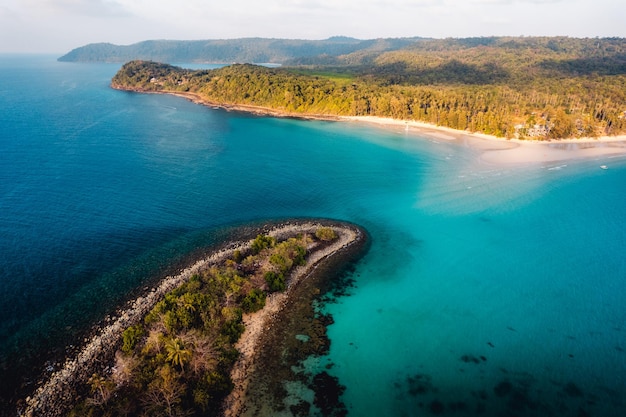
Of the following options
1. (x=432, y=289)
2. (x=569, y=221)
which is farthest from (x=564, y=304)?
(x=569, y=221)

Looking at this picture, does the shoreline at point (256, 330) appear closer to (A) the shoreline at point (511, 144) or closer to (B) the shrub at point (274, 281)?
(B) the shrub at point (274, 281)

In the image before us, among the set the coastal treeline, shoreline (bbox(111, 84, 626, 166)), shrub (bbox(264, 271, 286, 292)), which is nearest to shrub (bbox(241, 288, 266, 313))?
the coastal treeline

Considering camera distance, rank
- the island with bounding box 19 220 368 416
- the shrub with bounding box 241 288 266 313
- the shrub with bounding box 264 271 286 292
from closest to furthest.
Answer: the island with bounding box 19 220 368 416 < the shrub with bounding box 241 288 266 313 < the shrub with bounding box 264 271 286 292

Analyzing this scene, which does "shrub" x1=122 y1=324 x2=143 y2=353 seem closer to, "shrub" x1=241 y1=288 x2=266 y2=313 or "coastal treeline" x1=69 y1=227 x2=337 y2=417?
"coastal treeline" x1=69 y1=227 x2=337 y2=417

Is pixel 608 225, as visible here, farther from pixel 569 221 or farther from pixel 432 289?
pixel 432 289

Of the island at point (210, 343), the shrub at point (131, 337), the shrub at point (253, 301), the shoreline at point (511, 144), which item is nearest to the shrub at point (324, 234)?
the island at point (210, 343)

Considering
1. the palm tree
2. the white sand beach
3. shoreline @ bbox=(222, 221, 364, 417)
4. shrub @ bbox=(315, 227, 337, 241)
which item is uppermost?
the white sand beach
